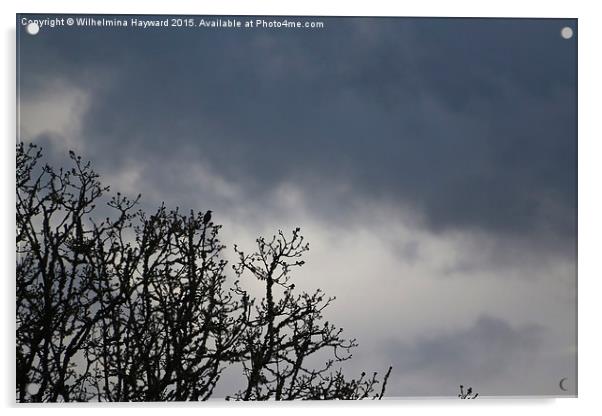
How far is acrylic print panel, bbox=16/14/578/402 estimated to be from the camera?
393 cm

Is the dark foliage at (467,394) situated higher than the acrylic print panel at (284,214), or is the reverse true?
the acrylic print panel at (284,214)

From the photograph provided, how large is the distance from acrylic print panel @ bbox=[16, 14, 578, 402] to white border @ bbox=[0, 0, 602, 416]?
0.18 feet

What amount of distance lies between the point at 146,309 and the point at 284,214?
2.91 feet

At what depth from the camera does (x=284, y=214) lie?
396 centimetres

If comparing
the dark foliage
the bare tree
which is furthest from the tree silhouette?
the dark foliage

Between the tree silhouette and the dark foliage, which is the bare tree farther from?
the dark foliage

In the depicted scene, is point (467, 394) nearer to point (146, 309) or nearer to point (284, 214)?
point (284, 214)

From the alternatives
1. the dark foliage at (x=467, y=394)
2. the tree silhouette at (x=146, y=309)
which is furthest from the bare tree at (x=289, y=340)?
the dark foliage at (x=467, y=394)

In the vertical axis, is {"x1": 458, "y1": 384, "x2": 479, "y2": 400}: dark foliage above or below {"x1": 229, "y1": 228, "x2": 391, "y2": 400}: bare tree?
below

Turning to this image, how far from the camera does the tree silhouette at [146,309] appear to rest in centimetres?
390
